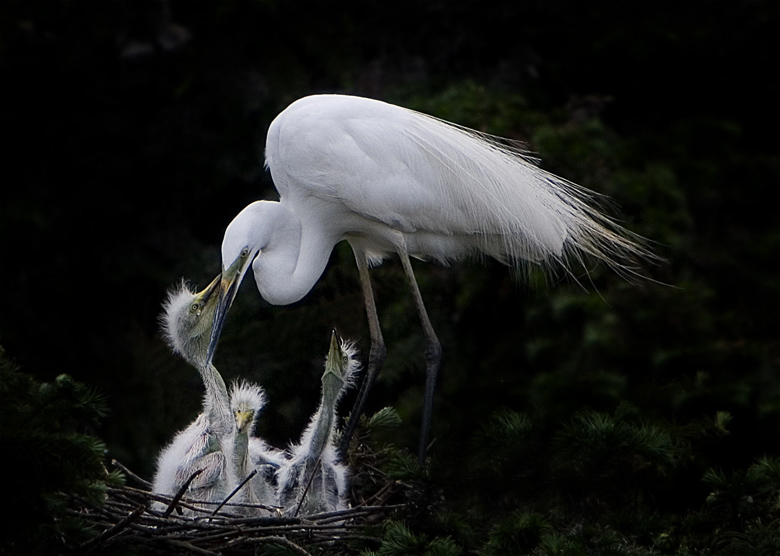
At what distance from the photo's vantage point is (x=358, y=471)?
3383 mm

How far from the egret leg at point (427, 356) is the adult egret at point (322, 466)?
12.0 inches

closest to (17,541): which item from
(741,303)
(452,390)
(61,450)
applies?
(61,450)

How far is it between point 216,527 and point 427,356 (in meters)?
1.24

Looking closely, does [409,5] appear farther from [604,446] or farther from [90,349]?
[604,446]

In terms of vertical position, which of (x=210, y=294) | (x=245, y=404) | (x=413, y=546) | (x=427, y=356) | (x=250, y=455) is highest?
(x=210, y=294)

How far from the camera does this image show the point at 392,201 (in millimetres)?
3297

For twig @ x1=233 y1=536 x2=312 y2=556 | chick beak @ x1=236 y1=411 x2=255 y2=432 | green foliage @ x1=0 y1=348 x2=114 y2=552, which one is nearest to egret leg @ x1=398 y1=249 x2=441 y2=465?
chick beak @ x1=236 y1=411 x2=255 y2=432

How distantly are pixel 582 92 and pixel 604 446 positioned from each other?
3.73 metres

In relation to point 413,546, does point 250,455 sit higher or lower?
lower

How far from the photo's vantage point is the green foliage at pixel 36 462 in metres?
1.84

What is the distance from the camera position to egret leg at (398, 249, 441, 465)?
3369 millimetres

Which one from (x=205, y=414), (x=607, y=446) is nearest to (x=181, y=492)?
(x=205, y=414)

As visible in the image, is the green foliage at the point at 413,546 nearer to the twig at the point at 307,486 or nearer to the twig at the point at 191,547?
the twig at the point at 191,547

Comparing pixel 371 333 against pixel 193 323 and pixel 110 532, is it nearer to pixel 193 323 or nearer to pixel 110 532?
pixel 193 323
